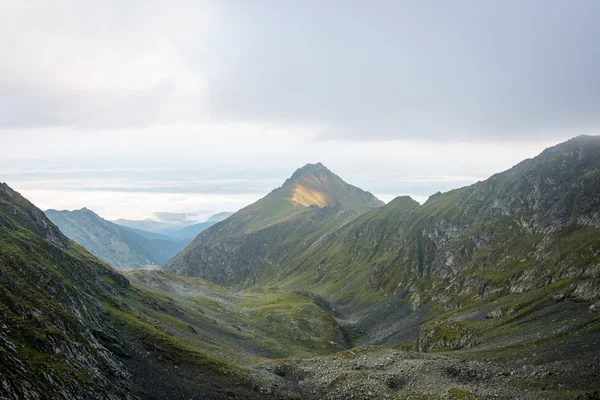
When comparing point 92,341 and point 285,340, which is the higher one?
point 92,341

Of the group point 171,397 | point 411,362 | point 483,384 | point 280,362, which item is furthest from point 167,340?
point 483,384

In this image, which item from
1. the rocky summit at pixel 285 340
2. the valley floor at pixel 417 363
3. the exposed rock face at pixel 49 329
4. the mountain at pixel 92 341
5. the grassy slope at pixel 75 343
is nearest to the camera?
the exposed rock face at pixel 49 329

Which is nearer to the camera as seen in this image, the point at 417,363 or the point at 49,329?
the point at 49,329

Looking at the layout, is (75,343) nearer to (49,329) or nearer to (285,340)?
(49,329)

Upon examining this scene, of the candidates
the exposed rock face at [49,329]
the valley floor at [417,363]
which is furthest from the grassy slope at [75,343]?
the valley floor at [417,363]

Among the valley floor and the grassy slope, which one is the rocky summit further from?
the valley floor

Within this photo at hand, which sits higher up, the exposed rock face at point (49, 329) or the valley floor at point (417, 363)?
the exposed rock face at point (49, 329)

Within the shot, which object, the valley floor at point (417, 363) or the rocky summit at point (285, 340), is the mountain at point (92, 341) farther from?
the valley floor at point (417, 363)

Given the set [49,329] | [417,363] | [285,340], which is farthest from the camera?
[285,340]

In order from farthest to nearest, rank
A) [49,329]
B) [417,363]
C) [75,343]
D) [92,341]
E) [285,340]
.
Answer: [285,340] → [417,363] → [92,341] → [75,343] → [49,329]

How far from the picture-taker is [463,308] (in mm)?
144625

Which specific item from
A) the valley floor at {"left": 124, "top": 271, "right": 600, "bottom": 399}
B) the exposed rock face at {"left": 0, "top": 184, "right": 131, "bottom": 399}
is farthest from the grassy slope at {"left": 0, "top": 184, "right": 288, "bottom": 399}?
the valley floor at {"left": 124, "top": 271, "right": 600, "bottom": 399}

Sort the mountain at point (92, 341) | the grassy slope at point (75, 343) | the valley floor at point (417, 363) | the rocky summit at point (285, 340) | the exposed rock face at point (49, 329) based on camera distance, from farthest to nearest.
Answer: the valley floor at point (417, 363) < the rocky summit at point (285, 340) < the mountain at point (92, 341) < the grassy slope at point (75, 343) < the exposed rock face at point (49, 329)

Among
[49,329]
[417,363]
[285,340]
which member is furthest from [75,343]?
[285,340]
